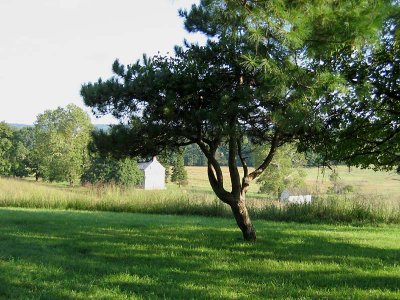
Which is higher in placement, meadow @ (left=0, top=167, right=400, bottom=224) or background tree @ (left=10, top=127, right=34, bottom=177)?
background tree @ (left=10, top=127, right=34, bottom=177)

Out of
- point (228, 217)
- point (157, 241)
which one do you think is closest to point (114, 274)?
point (157, 241)

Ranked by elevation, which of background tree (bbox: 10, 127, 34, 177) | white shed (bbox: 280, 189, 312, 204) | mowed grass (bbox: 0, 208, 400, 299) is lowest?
mowed grass (bbox: 0, 208, 400, 299)

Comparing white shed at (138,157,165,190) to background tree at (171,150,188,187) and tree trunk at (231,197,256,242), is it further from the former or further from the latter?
tree trunk at (231,197,256,242)

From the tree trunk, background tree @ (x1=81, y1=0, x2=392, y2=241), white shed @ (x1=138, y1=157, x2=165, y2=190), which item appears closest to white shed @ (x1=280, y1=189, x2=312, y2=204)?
the tree trunk

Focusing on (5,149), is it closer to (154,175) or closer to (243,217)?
(154,175)

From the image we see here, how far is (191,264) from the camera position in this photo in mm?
6598

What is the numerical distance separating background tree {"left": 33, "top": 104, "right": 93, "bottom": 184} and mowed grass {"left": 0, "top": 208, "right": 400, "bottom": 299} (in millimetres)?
31350

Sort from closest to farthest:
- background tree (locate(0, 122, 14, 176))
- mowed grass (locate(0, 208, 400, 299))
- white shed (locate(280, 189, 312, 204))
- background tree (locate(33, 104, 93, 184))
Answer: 1. mowed grass (locate(0, 208, 400, 299))
2. white shed (locate(280, 189, 312, 204))
3. background tree (locate(33, 104, 93, 184))
4. background tree (locate(0, 122, 14, 176))

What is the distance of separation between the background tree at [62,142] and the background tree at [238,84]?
111 ft

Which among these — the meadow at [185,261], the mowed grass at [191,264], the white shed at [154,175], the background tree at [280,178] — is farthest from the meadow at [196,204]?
the white shed at [154,175]

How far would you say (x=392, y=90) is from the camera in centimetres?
762

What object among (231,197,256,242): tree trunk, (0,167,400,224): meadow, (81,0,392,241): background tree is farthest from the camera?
(0,167,400,224): meadow

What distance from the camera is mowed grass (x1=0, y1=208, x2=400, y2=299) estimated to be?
16.8ft

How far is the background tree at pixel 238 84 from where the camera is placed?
5.56 meters
